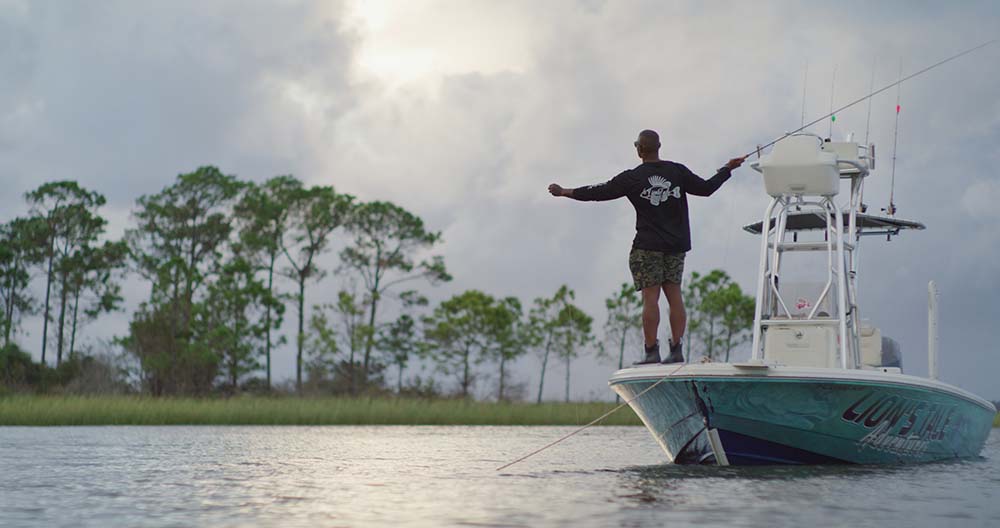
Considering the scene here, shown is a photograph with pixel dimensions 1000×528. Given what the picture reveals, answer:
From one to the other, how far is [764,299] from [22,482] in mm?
6566

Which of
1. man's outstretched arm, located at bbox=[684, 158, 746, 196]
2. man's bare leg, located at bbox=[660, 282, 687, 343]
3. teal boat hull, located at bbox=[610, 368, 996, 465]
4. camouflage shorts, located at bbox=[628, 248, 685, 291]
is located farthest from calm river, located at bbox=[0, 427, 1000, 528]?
man's outstretched arm, located at bbox=[684, 158, 746, 196]

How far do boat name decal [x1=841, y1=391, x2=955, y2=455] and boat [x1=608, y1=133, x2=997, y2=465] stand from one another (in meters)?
0.01

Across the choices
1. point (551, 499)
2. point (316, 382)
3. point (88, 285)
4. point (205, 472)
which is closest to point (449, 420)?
point (316, 382)

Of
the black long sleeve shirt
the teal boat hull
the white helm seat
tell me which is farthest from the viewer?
the white helm seat

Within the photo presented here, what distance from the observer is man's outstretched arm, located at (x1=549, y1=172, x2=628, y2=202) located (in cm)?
906

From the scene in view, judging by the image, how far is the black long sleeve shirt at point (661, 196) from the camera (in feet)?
29.3

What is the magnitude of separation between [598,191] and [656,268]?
2.65ft

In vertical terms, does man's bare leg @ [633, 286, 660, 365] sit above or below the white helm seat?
below

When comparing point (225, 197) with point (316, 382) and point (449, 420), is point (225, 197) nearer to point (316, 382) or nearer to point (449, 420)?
point (316, 382)

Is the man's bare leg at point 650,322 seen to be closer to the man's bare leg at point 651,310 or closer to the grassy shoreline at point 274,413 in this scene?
the man's bare leg at point 651,310

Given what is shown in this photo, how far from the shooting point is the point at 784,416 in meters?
8.72

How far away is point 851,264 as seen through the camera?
430 inches

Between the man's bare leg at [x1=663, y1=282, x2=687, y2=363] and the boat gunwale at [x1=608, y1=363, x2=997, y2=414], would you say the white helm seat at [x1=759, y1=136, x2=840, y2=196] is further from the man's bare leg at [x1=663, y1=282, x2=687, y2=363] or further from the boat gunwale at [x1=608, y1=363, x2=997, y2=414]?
the boat gunwale at [x1=608, y1=363, x2=997, y2=414]

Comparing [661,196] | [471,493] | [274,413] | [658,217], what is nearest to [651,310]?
[658,217]
